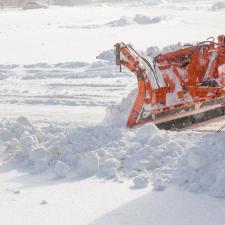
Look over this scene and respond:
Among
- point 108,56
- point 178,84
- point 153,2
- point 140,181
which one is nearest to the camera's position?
point 140,181

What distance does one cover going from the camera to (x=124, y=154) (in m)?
7.13

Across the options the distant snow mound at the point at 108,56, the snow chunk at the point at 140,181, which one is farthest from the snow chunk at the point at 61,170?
the distant snow mound at the point at 108,56

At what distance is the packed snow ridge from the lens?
6.30m

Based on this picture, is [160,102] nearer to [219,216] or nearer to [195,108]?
[195,108]

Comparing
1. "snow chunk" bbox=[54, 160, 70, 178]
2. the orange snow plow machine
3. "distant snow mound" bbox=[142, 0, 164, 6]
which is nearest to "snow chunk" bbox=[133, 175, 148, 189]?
"snow chunk" bbox=[54, 160, 70, 178]

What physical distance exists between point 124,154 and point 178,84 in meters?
2.16

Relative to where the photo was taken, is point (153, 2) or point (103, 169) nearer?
point (103, 169)

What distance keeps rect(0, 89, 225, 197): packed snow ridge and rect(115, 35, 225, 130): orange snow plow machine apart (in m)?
0.59

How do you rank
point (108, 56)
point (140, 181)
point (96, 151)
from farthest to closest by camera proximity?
point (108, 56) → point (96, 151) → point (140, 181)

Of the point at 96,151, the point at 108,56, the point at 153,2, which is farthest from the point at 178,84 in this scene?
the point at 153,2

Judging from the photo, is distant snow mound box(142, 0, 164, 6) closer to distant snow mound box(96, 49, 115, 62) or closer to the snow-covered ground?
distant snow mound box(96, 49, 115, 62)

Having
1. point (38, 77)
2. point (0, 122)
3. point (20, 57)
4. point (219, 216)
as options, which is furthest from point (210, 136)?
point (20, 57)

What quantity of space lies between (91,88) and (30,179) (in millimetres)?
6040

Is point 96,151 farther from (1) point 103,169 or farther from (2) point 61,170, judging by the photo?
(2) point 61,170
